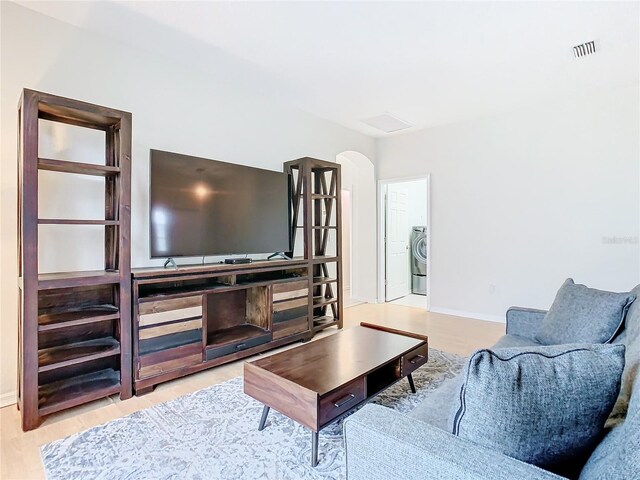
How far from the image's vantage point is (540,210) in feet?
13.5

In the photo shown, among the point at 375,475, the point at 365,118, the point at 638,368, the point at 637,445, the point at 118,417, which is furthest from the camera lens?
the point at 365,118

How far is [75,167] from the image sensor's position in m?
2.19

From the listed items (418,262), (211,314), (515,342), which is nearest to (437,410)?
(515,342)

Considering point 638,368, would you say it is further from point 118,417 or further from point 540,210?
point 540,210

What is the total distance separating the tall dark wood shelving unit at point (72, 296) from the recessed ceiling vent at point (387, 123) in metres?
3.03

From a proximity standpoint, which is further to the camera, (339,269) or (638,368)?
(339,269)

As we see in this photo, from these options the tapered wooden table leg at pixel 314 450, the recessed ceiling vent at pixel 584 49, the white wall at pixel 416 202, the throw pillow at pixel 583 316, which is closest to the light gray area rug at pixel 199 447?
the tapered wooden table leg at pixel 314 450

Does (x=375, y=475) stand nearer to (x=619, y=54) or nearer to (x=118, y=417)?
(x=118, y=417)

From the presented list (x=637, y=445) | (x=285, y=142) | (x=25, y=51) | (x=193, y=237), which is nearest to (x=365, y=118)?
(x=285, y=142)

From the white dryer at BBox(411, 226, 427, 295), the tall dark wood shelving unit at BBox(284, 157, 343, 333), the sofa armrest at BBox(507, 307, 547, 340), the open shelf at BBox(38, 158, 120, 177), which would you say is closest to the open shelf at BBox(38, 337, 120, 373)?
the open shelf at BBox(38, 158, 120, 177)

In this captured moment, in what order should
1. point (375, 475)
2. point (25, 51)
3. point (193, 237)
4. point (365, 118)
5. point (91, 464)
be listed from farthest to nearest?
point (365, 118) < point (193, 237) < point (25, 51) < point (91, 464) < point (375, 475)

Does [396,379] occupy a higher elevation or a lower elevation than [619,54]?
lower

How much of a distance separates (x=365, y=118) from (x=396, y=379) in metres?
3.47

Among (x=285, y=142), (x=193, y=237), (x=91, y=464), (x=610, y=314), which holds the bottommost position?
(x=91, y=464)
